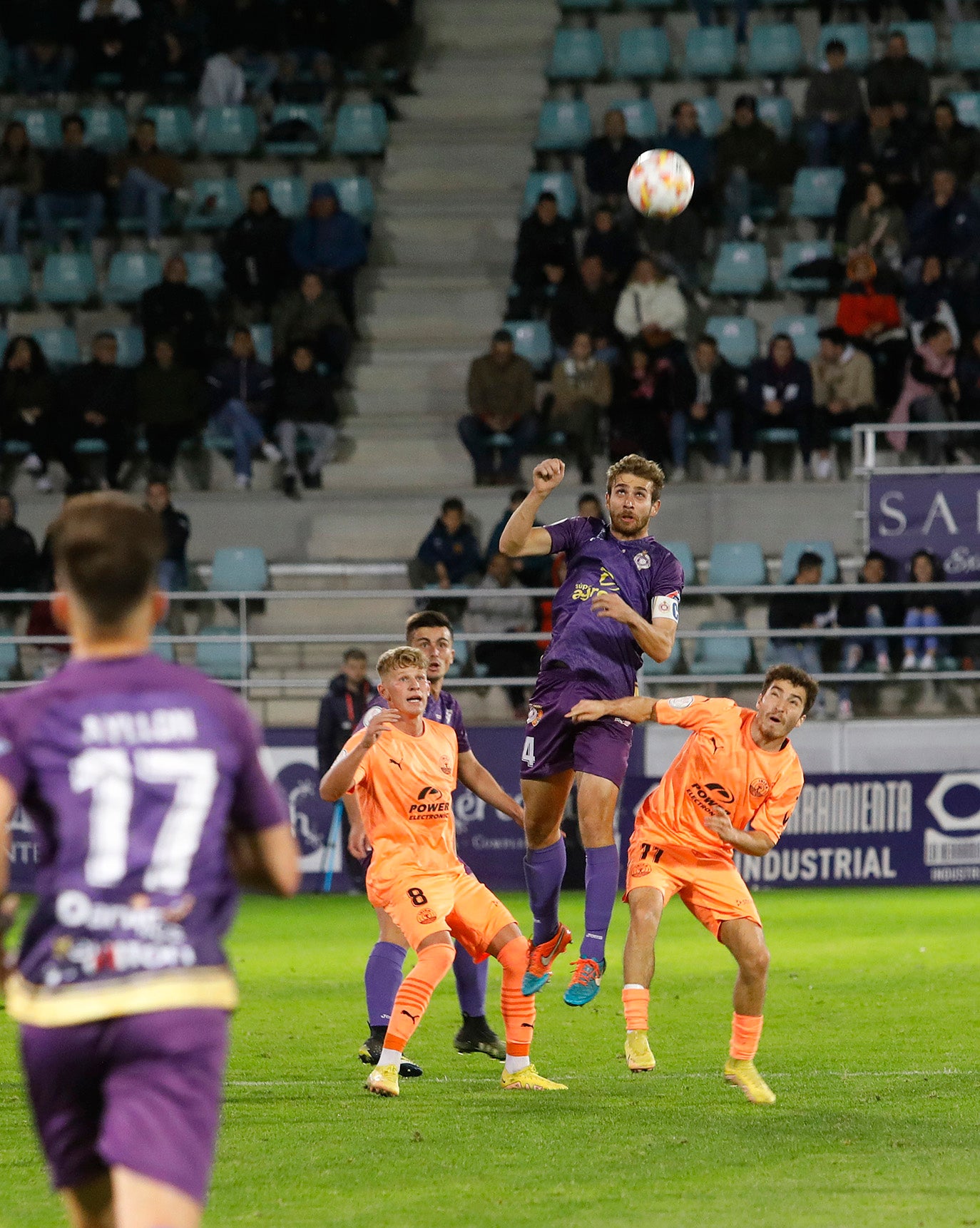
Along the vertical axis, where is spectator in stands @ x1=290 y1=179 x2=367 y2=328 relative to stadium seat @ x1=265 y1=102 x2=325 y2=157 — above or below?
below

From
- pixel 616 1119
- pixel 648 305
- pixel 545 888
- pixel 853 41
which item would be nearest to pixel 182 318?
pixel 648 305

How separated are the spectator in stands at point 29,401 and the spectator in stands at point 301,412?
2391mm

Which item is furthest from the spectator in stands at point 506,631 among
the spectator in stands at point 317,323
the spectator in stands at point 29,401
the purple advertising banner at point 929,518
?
the spectator in stands at point 29,401

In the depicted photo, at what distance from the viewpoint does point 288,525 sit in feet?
65.0

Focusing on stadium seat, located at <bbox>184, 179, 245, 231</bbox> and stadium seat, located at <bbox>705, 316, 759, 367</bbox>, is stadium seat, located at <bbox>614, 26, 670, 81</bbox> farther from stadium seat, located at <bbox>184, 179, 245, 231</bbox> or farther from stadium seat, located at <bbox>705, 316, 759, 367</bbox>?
stadium seat, located at <bbox>184, 179, 245, 231</bbox>

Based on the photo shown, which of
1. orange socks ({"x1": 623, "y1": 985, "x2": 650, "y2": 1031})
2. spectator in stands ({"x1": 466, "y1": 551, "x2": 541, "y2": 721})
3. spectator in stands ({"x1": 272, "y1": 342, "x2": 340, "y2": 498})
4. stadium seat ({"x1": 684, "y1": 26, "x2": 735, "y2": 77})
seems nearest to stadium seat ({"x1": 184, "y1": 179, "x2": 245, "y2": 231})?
spectator in stands ({"x1": 272, "y1": 342, "x2": 340, "y2": 498})

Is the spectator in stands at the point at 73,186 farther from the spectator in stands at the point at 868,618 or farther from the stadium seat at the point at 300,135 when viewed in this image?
the spectator in stands at the point at 868,618

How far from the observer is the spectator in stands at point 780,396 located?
730 inches

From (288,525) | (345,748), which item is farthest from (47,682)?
(288,525)

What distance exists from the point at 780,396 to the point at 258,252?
241 inches

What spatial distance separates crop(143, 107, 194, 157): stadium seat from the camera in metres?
22.6

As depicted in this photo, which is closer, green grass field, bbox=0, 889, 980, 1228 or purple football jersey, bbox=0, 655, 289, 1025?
purple football jersey, bbox=0, 655, 289, 1025

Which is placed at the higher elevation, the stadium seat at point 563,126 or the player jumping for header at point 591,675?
the stadium seat at point 563,126

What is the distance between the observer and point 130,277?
21.5 metres
